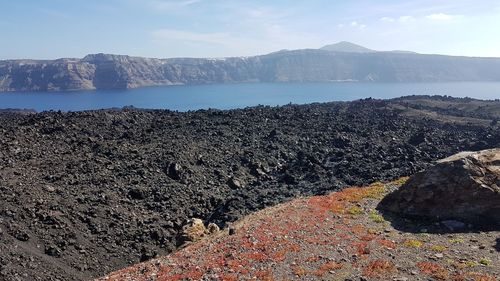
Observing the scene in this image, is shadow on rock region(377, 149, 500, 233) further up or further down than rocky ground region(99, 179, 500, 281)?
further up

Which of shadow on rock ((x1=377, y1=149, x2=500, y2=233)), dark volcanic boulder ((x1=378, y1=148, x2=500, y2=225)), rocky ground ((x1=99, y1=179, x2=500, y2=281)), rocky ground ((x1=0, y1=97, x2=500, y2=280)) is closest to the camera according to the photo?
rocky ground ((x1=99, y1=179, x2=500, y2=281))

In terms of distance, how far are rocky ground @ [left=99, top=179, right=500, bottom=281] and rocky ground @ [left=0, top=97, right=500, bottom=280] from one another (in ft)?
15.6

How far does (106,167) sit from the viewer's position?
29.7 m

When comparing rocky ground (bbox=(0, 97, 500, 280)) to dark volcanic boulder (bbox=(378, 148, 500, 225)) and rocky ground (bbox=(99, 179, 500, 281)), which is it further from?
dark volcanic boulder (bbox=(378, 148, 500, 225))

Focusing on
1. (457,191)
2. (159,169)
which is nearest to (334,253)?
(457,191)

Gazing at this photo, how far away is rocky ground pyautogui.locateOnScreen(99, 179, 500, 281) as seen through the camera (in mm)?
14445

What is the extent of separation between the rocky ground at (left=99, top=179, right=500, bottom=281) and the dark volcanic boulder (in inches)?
40.4

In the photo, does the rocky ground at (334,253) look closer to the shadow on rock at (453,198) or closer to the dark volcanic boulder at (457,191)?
the shadow on rock at (453,198)

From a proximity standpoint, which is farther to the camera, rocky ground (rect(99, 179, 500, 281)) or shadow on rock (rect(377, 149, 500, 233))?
shadow on rock (rect(377, 149, 500, 233))

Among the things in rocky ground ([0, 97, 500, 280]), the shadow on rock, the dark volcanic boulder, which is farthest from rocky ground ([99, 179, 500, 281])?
rocky ground ([0, 97, 500, 280])

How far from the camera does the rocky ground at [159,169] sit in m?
20.8

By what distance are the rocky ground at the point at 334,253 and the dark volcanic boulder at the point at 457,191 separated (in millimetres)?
1025

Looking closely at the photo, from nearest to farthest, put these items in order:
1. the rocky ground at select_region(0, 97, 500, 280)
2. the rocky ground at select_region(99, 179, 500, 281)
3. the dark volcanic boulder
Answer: the rocky ground at select_region(99, 179, 500, 281), the dark volcanic boulder, the rocky ground at select_region(0, 97, 500, 280)

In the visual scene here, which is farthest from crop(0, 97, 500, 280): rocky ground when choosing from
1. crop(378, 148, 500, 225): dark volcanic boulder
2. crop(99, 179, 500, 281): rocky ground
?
crop(378, 148, 500, 225): dark volcanic boulder
